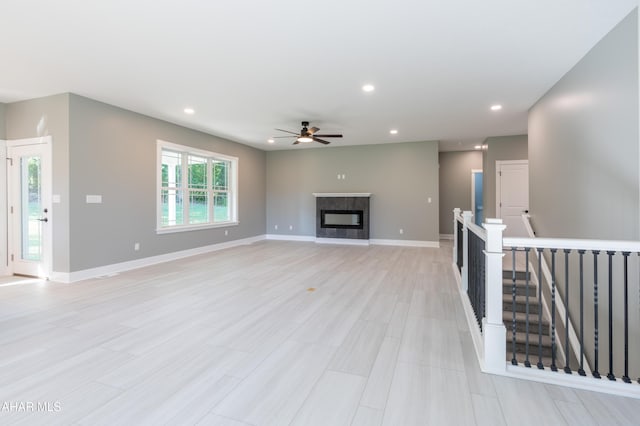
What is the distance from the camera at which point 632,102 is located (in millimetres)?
2527

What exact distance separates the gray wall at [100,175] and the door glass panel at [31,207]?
0.48 metres

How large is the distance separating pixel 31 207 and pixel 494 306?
6.50 m

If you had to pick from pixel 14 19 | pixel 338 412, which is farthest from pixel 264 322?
pixel 14 19

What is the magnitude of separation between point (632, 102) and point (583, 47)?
3.25ft

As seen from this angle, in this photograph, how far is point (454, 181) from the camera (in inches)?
369

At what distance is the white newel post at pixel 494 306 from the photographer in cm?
213

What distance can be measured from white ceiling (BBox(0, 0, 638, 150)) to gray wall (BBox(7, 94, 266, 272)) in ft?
0.98

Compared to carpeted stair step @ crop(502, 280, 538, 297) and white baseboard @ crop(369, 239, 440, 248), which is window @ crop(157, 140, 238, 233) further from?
carpeted stair step @ crop(502, 280, 538, 297)

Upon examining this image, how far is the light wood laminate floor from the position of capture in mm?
1724

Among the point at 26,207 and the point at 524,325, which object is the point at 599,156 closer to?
the point at 524,325

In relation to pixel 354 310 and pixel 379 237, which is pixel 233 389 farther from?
pixel 379 237

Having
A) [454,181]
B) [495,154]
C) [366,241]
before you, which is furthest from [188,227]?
[454,181]

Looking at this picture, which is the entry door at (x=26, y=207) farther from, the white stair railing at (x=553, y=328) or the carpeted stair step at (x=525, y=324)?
the carpeted stair step at (x=525, y=324)

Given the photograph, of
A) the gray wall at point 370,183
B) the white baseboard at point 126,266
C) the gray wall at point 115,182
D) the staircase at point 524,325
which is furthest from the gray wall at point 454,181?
the gray wall at point 115,182
